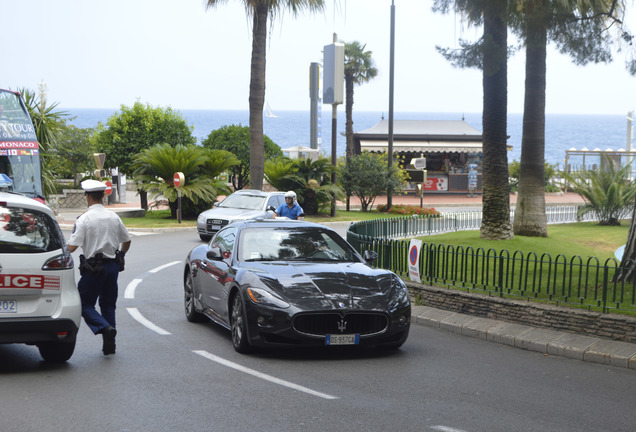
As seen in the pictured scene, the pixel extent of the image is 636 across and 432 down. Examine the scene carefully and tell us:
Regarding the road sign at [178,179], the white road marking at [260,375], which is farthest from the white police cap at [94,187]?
the road sign at [178,179]

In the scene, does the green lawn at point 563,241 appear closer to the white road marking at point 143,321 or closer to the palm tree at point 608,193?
the palm tree at point 608,193

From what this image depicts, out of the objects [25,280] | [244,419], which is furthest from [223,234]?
[244,419]

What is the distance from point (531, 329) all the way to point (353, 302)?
295 cm

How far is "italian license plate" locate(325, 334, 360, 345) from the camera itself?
28.0 ft

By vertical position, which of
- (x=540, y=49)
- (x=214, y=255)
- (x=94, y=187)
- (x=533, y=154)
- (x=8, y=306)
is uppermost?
(x=540, y=49)

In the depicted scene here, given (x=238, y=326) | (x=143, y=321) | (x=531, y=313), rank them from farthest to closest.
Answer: (x=143, y=321), (x=531, y=313), (x=238, y=326)

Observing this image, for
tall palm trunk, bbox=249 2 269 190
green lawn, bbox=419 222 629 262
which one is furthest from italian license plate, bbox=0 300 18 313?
tall palm trunk, bbox=249 2 269 190

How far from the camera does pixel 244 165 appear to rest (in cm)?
4056

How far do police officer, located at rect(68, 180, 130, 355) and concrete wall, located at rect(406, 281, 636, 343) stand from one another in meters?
5.10

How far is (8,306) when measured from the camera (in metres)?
7.44

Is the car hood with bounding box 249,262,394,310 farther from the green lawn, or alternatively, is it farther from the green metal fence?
the green lawn

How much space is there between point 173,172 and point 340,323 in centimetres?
2322

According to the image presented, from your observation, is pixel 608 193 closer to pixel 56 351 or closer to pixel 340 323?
pixel 340 323

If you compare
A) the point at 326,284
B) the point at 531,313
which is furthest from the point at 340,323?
the point at 531,313
